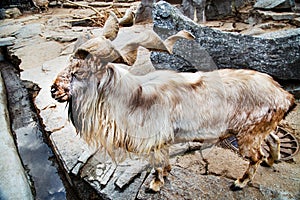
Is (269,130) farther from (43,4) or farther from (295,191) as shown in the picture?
(43,4)

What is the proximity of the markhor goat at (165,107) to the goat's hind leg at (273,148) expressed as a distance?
310 millimetres

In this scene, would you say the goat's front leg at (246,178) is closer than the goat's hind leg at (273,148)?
Yes

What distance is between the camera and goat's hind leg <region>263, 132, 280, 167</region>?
2465 millimetres

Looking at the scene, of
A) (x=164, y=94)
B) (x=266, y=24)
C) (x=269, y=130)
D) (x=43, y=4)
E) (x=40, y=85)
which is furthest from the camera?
(x=43, y=4)

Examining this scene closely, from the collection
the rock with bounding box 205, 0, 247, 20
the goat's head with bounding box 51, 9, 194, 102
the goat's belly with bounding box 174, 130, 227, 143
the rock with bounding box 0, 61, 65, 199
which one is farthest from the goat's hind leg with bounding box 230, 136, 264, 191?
the rock with bounding box 205, 0, 247, 20

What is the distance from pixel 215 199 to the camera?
2240 mm

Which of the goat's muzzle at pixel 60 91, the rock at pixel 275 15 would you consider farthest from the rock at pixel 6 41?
the goat's muzzle at pixel 60 91

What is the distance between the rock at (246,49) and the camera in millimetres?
3289

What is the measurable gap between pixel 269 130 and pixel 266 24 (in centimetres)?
288

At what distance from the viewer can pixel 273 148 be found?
2.48 meters

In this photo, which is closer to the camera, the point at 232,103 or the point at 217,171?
the point at 232,103

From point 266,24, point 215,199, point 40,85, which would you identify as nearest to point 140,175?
point 215,199

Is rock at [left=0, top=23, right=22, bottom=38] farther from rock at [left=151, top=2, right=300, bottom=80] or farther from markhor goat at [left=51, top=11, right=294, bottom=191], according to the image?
markhor goat at [left=51, top=11, right=294, bottom=191]

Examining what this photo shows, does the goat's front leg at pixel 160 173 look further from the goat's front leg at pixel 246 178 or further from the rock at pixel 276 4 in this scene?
the rock at pixel 276 4
